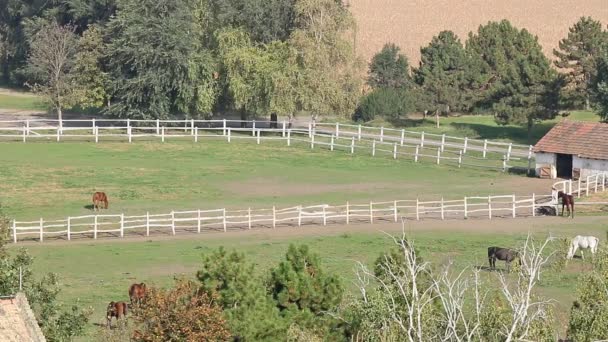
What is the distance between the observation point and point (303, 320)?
84.7 ft

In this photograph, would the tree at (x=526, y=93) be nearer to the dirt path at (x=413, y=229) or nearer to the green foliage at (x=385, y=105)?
the green foliage at (x=385, y=105)

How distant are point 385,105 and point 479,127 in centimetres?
591

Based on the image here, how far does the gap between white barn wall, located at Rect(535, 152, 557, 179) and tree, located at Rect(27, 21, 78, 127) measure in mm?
26270

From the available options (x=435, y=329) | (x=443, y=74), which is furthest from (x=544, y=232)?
(x=443, y=74)

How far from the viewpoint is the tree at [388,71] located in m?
87.3

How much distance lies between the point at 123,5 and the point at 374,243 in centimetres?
3752

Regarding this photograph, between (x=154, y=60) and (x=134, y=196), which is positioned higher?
(x=154, y=60)

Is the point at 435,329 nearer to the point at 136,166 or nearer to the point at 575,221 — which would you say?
the point at 575,221

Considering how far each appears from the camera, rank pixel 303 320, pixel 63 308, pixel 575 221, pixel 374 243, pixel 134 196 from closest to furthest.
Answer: pixel 303 320 → pixel 63 308 → pixel 374 243 → pixel 575 221 → pixel 134 196

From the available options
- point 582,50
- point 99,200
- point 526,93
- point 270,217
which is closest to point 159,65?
point 526,93

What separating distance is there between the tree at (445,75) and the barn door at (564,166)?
2182 cm

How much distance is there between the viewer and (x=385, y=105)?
7750 centimetres

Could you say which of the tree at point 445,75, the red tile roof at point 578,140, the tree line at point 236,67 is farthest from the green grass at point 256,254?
the tree at point 445,75

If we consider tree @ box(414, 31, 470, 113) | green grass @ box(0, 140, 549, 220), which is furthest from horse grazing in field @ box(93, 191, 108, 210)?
tree @ box(414, 31, 470, 113)
